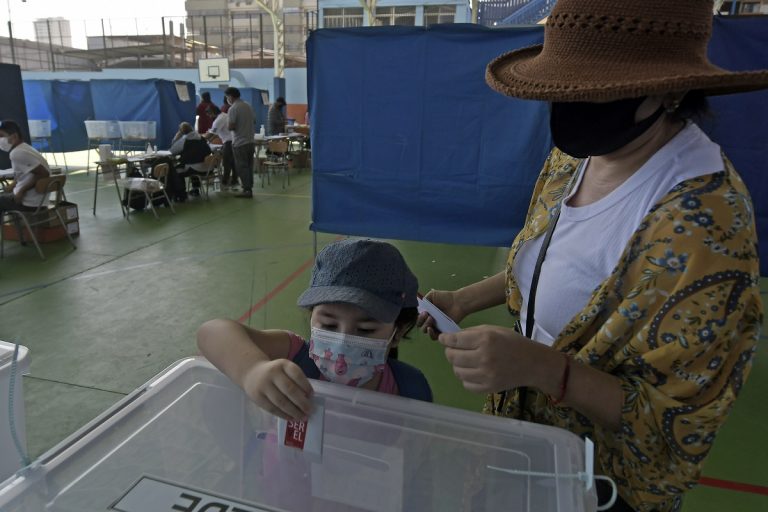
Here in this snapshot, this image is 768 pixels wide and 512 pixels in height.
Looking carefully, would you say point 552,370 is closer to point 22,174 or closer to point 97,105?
point 22,174

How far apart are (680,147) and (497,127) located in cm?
319

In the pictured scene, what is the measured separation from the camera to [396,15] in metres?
21.9

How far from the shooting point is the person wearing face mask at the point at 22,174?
16.9ft

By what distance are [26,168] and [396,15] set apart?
19514 millimetres

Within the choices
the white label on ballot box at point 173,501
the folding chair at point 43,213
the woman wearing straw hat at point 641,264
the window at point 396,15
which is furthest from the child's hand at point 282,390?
the window at point 396,15

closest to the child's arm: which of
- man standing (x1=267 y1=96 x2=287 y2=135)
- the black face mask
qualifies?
the black face mask

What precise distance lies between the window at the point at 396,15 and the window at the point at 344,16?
2.79 feet

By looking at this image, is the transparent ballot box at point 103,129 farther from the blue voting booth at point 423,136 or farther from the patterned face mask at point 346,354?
the patterned face mask at point 346,354

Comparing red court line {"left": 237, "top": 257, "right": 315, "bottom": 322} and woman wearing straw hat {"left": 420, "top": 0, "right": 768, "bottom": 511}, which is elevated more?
woman wearing straw hat {"left": 420, "top": 0, "right": 768, "bottom": 511}

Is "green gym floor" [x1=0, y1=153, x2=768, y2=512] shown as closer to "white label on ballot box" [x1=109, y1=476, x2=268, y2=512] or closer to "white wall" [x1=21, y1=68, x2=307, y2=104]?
"white label on ballot box" [x1=109, y1=476, x2=268, y2=512]

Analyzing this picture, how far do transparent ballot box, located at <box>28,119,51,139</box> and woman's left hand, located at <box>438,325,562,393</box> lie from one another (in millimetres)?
13536

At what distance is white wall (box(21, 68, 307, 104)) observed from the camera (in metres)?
21.1

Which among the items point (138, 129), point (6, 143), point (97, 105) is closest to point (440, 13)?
point (138, 129)

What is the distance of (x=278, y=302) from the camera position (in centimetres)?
411
